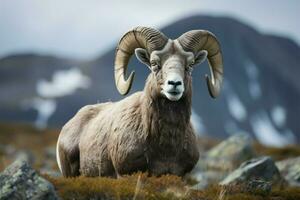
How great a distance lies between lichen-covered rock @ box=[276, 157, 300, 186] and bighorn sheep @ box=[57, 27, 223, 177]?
237 inches

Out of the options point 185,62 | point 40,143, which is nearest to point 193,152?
point 185,62

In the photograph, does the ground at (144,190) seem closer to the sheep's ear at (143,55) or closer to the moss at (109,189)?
the moss at (109,189)

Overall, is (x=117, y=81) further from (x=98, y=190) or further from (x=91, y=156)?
(x=98, y=190)

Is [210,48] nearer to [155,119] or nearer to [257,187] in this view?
[155,119]

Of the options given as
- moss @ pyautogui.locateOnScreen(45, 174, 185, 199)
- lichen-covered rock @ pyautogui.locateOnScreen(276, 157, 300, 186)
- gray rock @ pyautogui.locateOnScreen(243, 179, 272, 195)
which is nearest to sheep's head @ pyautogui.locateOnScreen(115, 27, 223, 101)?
gray rock @ pyautogui.locateOnScreen(243, 179, 272, 195)

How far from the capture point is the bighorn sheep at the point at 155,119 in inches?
695

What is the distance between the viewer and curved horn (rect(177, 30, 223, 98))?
18750 mm

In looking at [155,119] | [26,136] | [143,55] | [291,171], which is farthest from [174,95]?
[26,136]

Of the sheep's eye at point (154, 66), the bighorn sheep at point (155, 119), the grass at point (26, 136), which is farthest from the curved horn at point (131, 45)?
the grass at point (26, 136)

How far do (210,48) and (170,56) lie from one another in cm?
246

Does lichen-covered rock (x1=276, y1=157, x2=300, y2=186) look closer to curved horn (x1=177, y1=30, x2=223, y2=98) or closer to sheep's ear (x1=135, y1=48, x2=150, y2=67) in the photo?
curved horn (x1=177, y1=30, x2=223, y2=98)

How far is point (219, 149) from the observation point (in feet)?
126

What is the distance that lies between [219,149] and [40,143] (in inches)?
1726

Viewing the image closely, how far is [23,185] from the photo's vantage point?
1263 centimetres
